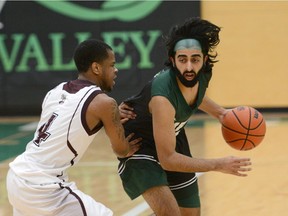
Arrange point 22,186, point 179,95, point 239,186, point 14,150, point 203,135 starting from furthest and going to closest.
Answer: point 203,135 → point 14,150 → point 239,186 → point 179,95 → point 22,186

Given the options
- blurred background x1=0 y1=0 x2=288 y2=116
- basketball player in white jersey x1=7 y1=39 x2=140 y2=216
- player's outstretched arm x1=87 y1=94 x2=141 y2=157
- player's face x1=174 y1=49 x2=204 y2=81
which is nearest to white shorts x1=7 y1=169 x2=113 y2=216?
basketball player in white jersey x1=7 y1=39 x2=140 y2=216

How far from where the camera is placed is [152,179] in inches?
202

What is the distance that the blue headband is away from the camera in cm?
498

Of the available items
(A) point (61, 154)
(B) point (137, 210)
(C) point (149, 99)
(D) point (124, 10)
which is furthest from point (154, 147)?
(D) point (124, 10)

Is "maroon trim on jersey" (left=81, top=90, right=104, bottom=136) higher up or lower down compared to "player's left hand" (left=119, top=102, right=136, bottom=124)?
higher up

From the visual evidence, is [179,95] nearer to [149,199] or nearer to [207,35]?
[207,35]

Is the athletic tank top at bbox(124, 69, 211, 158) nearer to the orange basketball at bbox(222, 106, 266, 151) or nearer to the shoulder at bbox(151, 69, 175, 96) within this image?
the shoulder at bbox(151, 69, 175, 96)

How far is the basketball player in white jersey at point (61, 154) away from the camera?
4.36m

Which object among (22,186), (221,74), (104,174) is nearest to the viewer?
(22,186)

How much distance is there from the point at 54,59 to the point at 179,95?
9.76 metres

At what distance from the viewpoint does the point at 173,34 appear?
5082mm

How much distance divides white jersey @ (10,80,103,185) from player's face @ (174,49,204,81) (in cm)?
73

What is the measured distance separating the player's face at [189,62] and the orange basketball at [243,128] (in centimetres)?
71

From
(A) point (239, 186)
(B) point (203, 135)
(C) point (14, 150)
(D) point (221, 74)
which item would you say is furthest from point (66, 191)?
(D) point (221, 74)
